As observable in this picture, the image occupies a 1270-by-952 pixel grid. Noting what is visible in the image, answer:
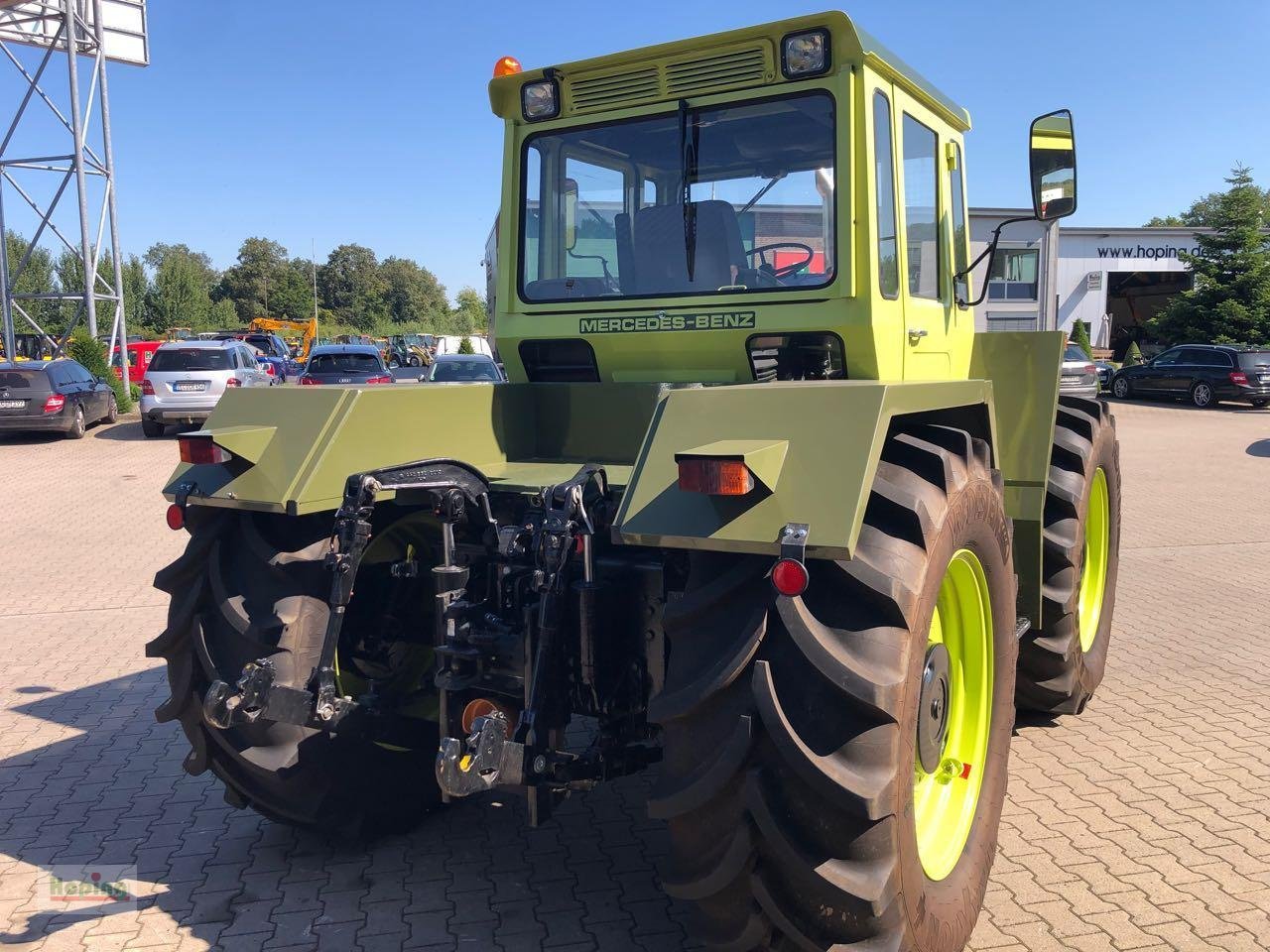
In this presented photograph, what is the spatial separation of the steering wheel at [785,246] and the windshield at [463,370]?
52.6 feet

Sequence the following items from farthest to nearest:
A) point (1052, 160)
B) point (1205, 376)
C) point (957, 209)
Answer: point (1205, 376), point (957, 209), point (1052, 160)

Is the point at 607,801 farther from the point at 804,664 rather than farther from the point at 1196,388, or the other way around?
the point at 1196,388

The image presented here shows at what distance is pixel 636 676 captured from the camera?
327 centimetres

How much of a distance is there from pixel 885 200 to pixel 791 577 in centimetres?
190

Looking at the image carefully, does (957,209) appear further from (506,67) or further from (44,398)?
(44,398)

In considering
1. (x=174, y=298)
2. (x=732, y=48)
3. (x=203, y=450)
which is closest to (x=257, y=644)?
(x=203, y=450)

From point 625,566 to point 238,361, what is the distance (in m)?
19.6

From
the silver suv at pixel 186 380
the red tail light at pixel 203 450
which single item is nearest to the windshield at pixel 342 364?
the silver suv at pixel 186 380

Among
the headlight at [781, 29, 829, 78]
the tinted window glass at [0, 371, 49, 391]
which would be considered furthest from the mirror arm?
the tinted window glass at [0, 371, 49, 391]

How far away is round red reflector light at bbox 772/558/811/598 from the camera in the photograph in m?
2.40

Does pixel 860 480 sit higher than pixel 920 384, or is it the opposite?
pixel 920 384

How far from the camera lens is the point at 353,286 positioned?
90.5 m

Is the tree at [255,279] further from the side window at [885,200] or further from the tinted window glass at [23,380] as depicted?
the side window at [885,200]

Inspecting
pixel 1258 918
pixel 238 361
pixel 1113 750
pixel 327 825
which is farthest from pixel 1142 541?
pixel 238 361
